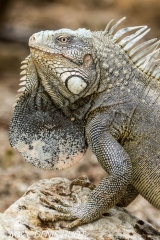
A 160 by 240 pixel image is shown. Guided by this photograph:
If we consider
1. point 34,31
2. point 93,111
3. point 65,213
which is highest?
point 34,31

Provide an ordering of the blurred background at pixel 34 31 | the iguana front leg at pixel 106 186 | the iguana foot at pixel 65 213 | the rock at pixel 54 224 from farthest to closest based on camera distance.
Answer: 1. the blurred background at pixel 34 31
2. the iguana front leg at pixel 106 186
3. the iguana foot at pixel 65 213
4. the rock at pixel 54 224

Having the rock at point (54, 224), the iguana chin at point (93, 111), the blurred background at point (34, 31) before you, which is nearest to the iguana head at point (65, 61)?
the iguana chin at point (93, 111)

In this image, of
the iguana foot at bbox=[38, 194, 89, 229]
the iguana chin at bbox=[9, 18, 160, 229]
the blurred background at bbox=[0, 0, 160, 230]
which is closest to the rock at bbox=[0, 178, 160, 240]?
the iguana foot at bbox=[38, 194, 89, 229]

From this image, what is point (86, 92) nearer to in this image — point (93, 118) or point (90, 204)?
point (93, 118)

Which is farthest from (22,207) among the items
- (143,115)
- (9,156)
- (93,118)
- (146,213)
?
(9,156)

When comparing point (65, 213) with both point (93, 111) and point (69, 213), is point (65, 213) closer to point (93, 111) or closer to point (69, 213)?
point (69, 213)

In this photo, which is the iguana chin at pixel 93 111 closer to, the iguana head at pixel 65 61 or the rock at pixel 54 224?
the iguana head at pixel 65 61

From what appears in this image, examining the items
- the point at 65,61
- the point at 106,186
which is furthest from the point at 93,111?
the point at 106,186
